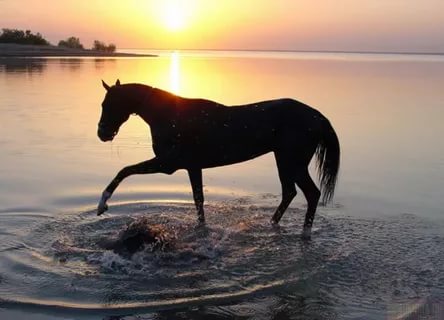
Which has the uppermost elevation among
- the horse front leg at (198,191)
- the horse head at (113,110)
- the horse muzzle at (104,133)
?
the horse head at (113,110)

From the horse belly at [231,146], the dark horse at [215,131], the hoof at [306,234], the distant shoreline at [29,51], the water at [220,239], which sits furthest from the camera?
the distant shoreline at [29,51]

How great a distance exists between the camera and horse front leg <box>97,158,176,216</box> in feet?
20.0

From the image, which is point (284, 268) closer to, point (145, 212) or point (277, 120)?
point (277, 120)

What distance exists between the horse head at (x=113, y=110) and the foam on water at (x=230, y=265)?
105 centimetres

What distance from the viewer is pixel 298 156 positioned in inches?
261

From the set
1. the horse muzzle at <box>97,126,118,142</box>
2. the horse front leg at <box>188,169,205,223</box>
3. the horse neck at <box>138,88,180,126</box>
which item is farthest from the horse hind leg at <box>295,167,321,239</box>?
the horse muzzle at <box>97,126,118,142</box>

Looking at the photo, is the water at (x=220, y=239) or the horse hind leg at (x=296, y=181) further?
the horse hind leg at (x=296, y=181)

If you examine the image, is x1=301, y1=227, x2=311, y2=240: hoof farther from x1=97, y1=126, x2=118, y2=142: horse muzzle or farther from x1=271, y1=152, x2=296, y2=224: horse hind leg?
x1=97, y1=126, x2=118, y2=142: horse muzzle

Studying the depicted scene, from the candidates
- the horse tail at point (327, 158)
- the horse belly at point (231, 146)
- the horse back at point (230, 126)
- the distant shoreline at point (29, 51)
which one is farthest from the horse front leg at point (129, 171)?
the distant shoreline at point (29, 51)

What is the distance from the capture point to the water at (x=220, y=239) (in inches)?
181

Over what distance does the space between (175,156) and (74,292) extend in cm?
217

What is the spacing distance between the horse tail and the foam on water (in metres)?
0.39

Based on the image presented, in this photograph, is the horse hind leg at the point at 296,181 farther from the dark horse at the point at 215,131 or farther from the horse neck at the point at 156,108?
the horse neck at the point at 156,108

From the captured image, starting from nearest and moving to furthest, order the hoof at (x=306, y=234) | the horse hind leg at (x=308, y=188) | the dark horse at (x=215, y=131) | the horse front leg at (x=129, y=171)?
the horse front leg at (x=129, y=171)
the hoof at (x=306, y=234)
the dark horse at (x=215, y=131)
the horse hind leg at (x=308, y=188)
